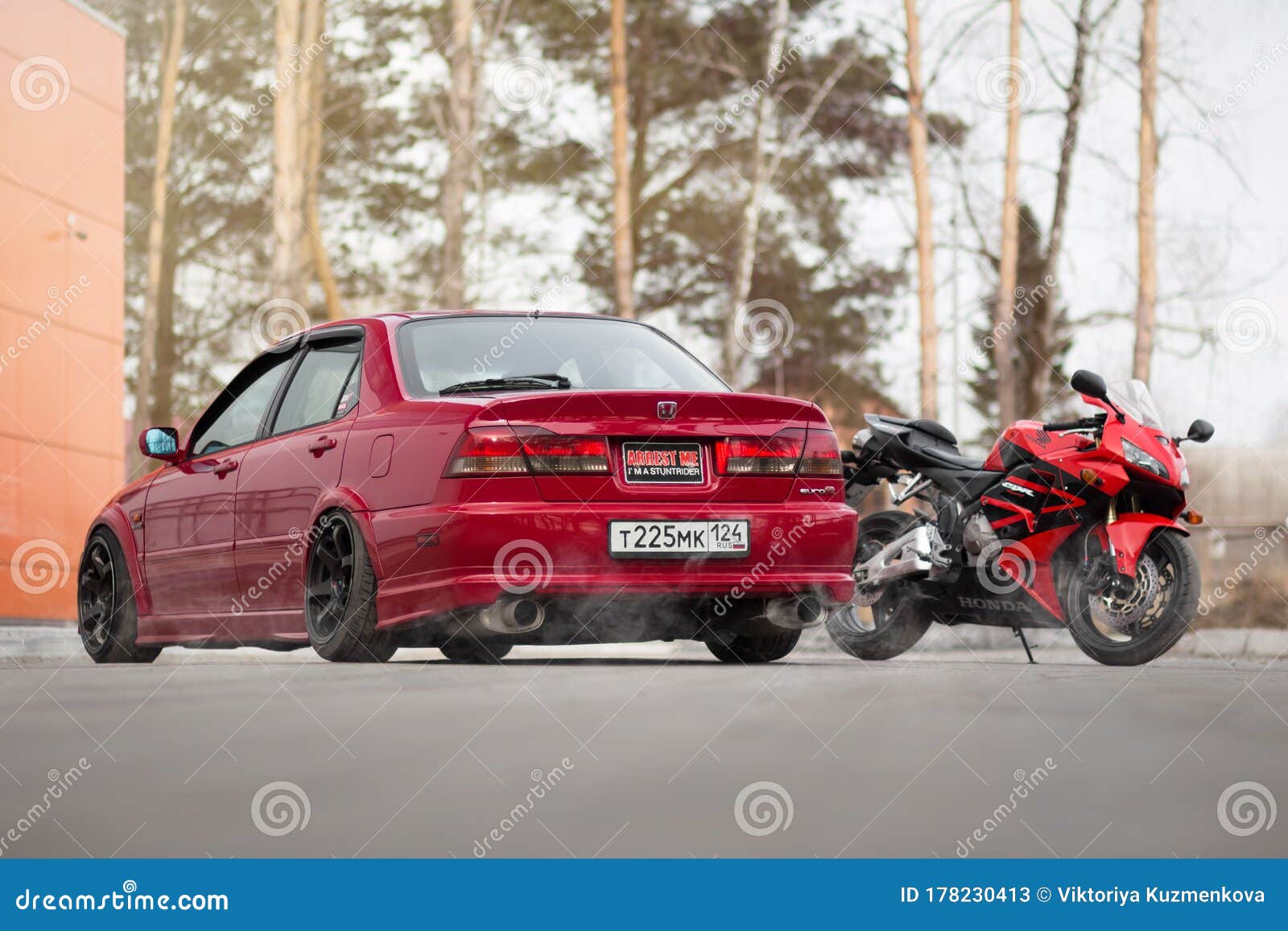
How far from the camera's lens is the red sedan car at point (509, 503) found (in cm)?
624

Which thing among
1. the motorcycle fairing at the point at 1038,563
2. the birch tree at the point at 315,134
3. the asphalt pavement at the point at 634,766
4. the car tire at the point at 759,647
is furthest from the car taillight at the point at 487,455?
the birch tree at the point at 315,134

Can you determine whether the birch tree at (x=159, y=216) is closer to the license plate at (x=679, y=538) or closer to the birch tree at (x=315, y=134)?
the birch tree at (x=315, y=134)

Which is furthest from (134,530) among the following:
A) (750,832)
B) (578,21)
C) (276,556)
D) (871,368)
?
(871,368)

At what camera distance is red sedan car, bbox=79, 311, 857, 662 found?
624 cm

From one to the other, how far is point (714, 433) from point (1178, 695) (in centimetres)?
196

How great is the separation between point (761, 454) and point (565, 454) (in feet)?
2.71

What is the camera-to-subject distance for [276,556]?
23.5ft

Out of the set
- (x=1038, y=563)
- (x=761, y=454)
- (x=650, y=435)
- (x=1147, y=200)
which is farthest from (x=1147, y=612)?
(x=1147, y=200)

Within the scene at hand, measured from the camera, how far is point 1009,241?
2383cm

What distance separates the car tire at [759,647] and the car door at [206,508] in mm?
2236

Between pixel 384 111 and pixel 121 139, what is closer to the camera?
pixel 121 139

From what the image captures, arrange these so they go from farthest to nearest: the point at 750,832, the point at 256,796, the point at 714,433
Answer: the point at 714,433 < the point at 256,796 < the point at 750,832

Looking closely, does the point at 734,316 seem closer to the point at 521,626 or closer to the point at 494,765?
the point at 521,626

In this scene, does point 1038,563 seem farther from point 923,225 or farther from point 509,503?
point 923,225
